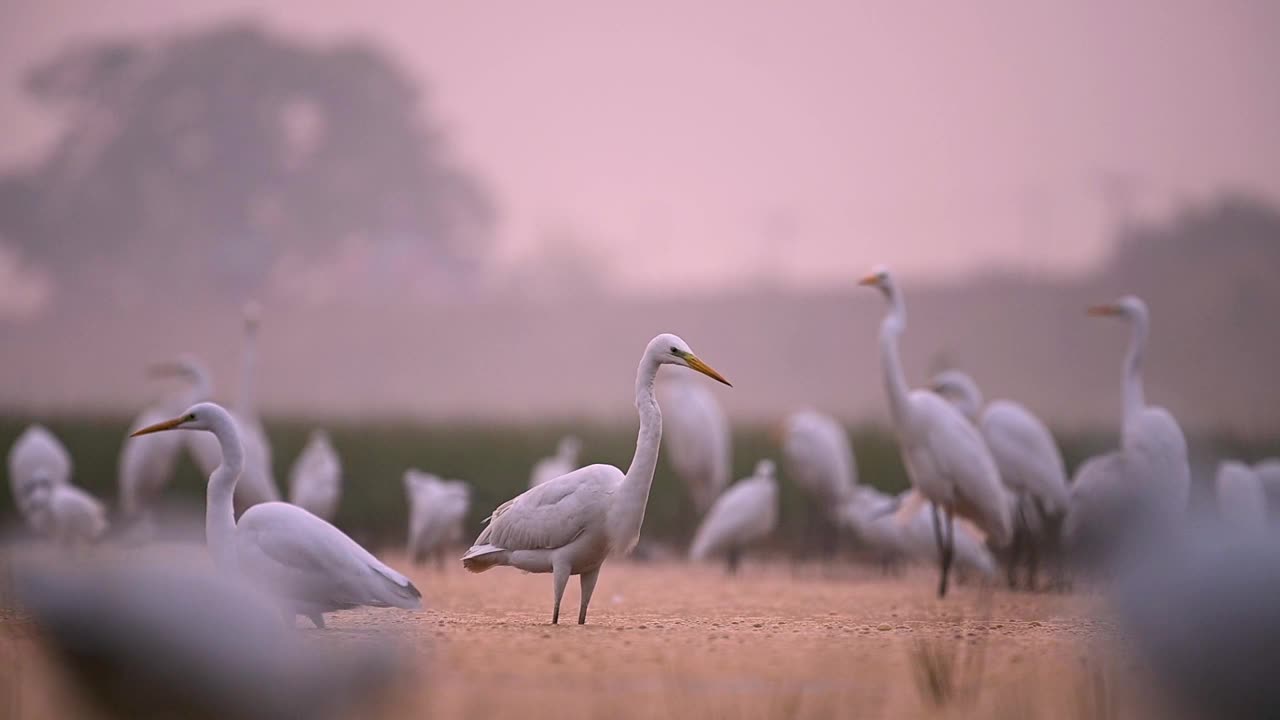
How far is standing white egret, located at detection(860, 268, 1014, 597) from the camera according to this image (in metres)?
9.01

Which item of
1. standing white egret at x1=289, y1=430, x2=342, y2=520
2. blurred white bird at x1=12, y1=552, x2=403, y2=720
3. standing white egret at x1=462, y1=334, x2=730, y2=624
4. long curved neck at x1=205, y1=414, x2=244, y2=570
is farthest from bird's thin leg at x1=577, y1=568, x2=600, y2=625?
standing white egret at x1=289, y1=430, x2=342, y2=520

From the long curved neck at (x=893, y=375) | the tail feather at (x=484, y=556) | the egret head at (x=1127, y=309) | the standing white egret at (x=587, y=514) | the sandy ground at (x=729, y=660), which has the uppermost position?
the egret head at (x=1127, y=309)

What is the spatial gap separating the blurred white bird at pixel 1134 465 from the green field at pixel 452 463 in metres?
4.27

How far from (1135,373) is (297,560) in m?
6.05

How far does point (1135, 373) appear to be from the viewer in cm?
929

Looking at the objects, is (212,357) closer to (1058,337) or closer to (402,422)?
(402,422)

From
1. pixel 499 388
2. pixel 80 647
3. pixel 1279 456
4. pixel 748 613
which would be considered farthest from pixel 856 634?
pixel 499 388

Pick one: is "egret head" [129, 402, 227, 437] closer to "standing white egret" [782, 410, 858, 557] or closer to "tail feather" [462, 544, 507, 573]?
"tail feather" [462, 544, 507, 573]

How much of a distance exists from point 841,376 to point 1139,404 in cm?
4439

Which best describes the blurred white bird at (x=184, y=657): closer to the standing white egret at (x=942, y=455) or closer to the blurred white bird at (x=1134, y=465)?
the blurred white bird at (x=1134, y=465)

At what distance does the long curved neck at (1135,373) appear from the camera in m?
9.09

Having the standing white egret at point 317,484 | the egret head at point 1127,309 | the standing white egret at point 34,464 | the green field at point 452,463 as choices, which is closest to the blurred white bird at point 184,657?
the egret head at point 1127,309

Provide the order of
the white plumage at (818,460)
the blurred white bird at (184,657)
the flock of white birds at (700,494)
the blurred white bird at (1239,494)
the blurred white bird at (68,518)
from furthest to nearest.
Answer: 1. the white plumage at (818,460)
2. the blurred white bird at (68,518)
3. the blurred white bird at (1239,494)
4. the flock of white birds at (700,494)
5. the blurred white bird at (184,657)

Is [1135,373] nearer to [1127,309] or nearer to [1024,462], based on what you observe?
[1127,309]
